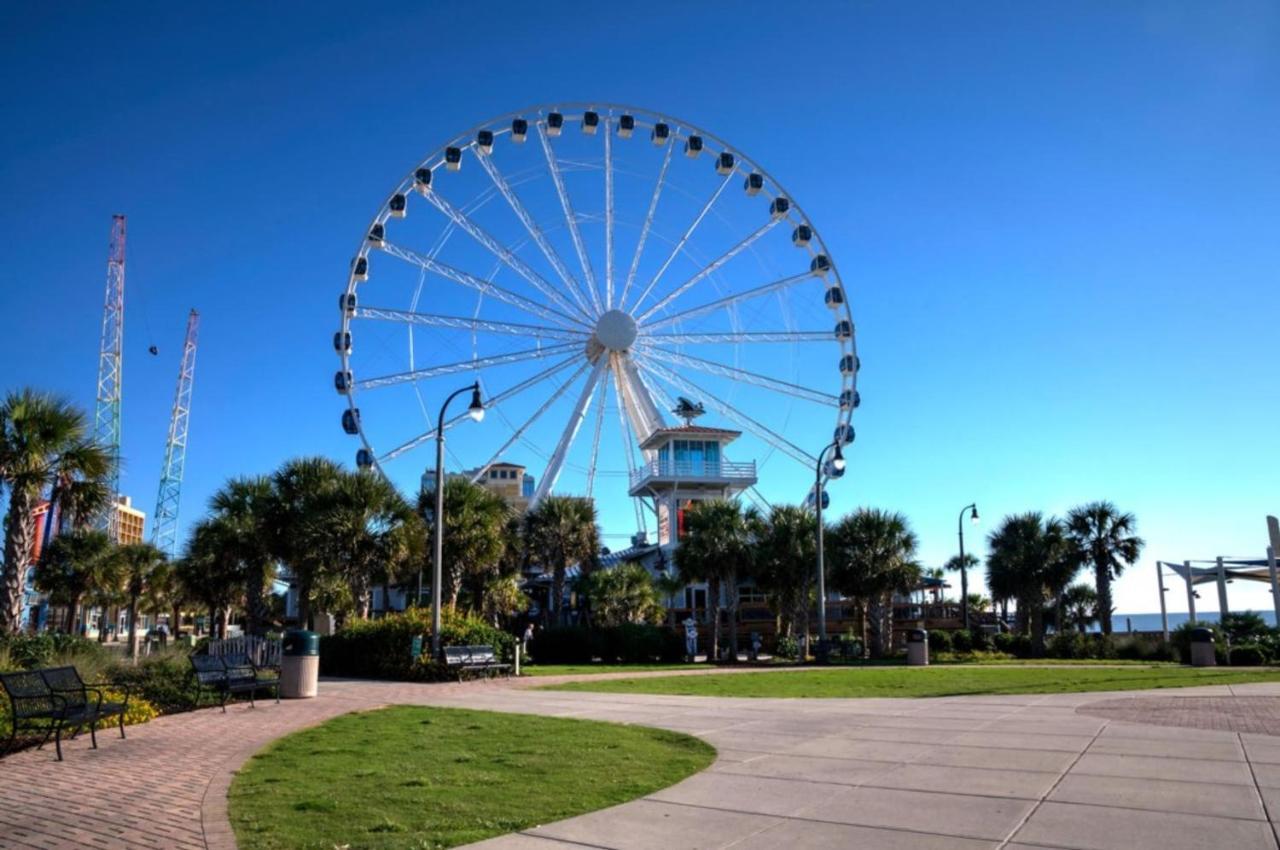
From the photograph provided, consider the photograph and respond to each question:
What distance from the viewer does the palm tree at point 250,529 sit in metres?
33.5

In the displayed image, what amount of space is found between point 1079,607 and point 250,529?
187 feet

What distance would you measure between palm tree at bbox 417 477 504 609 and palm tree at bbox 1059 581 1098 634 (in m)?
43.4

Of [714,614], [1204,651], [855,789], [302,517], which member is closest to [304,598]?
[302,517]

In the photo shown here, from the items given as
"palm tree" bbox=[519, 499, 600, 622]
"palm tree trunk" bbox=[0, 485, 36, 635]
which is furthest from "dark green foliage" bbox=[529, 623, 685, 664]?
"palm tree trunk" bbox=[0, 485, 36, 635]

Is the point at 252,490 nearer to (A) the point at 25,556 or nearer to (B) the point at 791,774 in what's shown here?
(A) the point at 25,556

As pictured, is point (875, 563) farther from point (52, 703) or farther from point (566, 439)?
point (52, 703)

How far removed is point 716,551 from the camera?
4050 centimetres

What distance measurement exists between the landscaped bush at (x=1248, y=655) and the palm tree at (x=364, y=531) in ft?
82.6

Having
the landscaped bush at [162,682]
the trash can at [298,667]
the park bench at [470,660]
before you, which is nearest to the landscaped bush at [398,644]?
the park bench at [470,660]

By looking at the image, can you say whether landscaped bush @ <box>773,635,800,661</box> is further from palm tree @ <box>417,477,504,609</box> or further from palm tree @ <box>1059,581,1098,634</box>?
palm tree @ <box>1059,581,1098,634</box>

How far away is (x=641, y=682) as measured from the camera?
2159 cm

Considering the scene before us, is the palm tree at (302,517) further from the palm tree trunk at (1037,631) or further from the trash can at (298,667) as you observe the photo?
the palm tree trunk at (1037,631)

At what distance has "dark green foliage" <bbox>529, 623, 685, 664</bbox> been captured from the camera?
35969mm

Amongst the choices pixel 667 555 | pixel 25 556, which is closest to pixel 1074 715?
pixel 25 556
